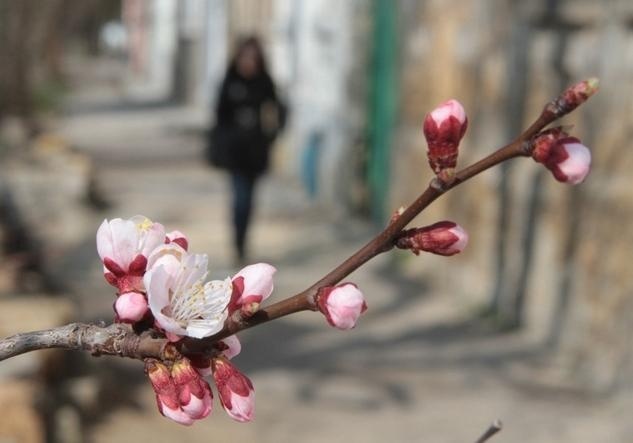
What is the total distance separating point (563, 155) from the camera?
1.25 meters

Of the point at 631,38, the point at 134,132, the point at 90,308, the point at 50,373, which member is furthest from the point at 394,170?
the point at 134,132

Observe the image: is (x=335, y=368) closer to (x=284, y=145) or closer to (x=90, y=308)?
(x=90, y=308)

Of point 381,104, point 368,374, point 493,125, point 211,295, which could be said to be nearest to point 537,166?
point 493,125

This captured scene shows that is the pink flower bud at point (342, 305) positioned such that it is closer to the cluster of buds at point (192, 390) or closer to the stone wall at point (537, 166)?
the cluster of buds at point (192, 390)

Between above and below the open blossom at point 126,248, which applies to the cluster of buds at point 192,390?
below

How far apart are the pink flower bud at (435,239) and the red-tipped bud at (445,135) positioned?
0.25ft

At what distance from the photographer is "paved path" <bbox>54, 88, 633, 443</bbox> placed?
5.68 meters

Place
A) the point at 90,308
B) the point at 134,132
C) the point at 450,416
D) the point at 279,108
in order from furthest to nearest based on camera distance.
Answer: the point at 134,132
the point at 279,108
the point at 90,308
the point at 450,416

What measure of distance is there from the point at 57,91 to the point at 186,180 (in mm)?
9147

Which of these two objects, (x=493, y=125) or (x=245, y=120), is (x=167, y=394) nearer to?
(x=493, y=125)

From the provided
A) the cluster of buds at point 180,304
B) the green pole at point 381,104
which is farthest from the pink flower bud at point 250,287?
the green pole at point 381,104

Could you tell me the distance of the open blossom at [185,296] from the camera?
138 centimetres

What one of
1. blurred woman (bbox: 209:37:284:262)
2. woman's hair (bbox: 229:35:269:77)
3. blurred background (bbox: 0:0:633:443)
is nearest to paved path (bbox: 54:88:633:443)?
blurred background (bbox: 0:0:633:443)

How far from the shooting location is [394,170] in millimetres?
9953
